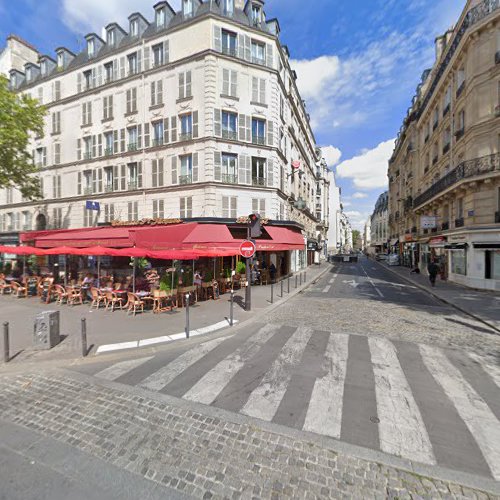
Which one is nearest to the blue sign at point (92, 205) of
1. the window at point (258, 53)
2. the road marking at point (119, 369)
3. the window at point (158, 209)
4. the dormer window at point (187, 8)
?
the window at point (158, 209)

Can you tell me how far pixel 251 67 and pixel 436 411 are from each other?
2062 centimetres

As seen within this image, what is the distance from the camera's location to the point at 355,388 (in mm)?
4266

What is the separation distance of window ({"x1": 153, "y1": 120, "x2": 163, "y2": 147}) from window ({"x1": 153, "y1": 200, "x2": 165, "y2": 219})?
420 cm

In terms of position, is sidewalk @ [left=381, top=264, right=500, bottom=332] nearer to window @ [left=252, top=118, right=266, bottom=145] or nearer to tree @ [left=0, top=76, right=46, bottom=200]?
window @ [left=252, top=118, right=266, bottom=145]

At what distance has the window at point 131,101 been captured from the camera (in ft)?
61.8

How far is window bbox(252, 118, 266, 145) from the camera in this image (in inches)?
706

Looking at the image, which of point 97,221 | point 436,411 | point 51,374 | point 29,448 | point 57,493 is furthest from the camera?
point 97,221

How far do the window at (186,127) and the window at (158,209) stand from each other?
4.62 metres

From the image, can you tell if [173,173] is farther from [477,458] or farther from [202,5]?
[477,458]

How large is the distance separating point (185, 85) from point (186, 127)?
2741 millimetres

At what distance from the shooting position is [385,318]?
8641 mm

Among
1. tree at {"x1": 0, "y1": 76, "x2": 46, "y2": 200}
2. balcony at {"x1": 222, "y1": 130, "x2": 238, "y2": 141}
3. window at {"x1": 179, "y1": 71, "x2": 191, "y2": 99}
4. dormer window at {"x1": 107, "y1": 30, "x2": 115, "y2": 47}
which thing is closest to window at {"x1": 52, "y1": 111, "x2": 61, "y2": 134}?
tree at {"x1": 0, "y1": 76, "x2": 46, "y2": 200}

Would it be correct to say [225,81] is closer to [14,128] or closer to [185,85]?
[185,85]

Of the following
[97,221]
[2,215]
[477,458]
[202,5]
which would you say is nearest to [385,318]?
[477,458]
